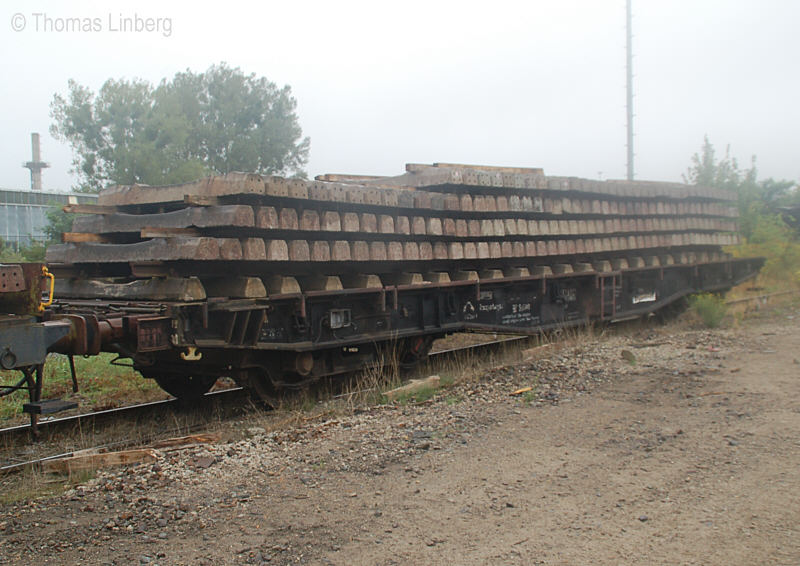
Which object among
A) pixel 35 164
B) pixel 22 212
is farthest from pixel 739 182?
pixel 35 164

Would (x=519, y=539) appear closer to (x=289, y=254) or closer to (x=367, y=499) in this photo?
(x=367, y=499)

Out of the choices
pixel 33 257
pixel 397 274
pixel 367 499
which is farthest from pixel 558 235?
pixel 33 257

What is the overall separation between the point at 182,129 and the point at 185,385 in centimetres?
2944

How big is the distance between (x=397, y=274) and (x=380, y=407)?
2.30 metres

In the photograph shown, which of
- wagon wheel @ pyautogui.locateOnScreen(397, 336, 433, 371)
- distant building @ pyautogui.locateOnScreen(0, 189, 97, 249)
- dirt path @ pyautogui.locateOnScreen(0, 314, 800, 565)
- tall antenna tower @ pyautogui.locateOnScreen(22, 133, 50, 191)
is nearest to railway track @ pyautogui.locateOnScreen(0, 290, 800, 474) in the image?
dirt path @ pyautogui.locateOnScreen(0, 314, 800, 565)

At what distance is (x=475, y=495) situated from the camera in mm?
4484

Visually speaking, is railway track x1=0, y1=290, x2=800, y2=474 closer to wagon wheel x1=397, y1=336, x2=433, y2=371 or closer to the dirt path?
the dirt path

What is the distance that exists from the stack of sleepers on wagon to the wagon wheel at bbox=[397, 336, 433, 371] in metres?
0.86

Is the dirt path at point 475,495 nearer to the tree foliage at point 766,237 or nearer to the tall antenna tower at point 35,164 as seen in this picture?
the tree foliage at point 766,237

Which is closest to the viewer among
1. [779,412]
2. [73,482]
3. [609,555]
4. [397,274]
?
[609,555]

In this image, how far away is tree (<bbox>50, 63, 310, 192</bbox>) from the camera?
32.5 metres

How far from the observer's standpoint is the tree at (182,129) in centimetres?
→ 3250

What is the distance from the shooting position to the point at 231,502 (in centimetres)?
440

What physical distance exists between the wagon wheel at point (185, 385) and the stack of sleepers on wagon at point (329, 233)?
4.20 feet
